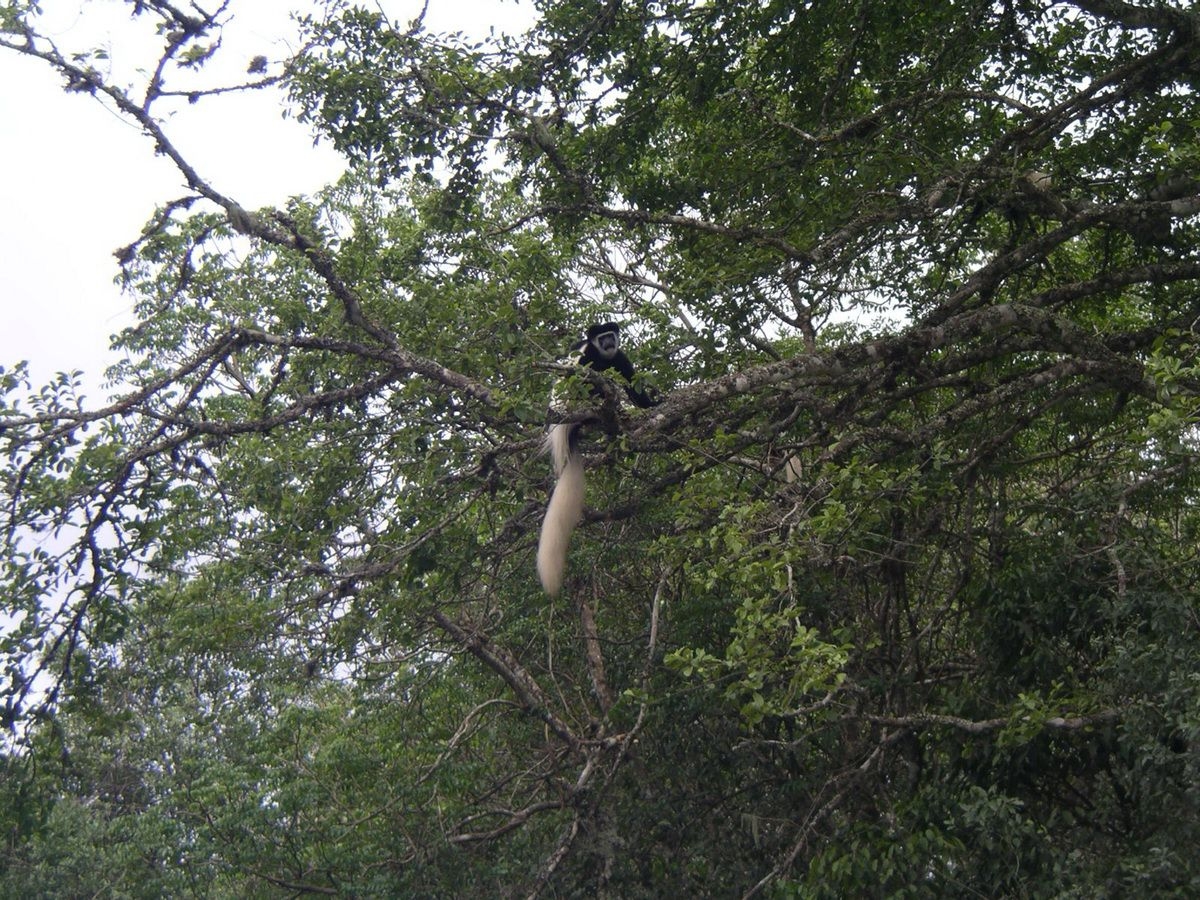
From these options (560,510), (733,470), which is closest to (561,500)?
(560,510)

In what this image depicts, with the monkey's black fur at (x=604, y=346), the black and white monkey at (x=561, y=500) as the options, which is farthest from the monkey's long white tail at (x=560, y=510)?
the monkey's black fur at (x=604, y=346)

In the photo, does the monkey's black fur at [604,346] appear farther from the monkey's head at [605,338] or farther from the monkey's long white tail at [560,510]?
the monkey's long white tail at [560,510]

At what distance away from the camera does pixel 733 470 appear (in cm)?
557

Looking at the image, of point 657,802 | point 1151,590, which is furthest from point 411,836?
point 1151,590

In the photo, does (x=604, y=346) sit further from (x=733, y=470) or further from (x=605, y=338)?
(x=733, y=470)

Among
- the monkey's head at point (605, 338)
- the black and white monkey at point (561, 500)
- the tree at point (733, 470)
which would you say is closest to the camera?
the tree at point (733, 470)

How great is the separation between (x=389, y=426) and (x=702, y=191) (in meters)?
2.10

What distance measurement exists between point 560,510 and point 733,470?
103 centimetres

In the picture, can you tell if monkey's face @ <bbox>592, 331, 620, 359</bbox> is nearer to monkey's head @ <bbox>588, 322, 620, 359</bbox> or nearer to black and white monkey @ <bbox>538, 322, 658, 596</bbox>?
monkey's head @ <bbox>588, 322, 620, 359</bbox>

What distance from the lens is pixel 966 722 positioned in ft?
14.3

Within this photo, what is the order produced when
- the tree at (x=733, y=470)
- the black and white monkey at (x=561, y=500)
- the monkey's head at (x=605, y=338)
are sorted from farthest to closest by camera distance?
1. the monkey's head at (x=605, y=338)
2. the black and white monkey at (x=561, y=500)
3. the tree at (x=733, y=470)

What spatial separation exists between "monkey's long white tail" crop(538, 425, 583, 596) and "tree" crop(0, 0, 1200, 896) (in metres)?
0.18

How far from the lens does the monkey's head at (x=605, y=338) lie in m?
6.44

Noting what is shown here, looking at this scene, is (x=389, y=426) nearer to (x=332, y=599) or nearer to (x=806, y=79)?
(x=332, y=599)
